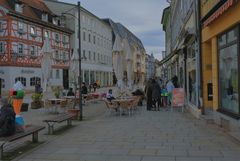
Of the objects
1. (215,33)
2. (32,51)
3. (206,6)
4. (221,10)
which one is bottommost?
(215,33)

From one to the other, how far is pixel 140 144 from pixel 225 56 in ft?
14.5

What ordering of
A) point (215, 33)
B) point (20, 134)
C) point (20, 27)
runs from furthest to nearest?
point (20, 27)
point (215, 33)
point (20, 134)

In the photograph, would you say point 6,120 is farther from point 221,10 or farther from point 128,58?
point 128,58

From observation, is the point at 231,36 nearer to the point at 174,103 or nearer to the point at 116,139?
the point at 116,139

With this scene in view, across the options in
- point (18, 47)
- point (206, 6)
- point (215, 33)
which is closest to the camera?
point (215, 33)

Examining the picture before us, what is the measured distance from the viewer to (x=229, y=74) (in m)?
11.4

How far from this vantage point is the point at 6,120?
8.34 metres

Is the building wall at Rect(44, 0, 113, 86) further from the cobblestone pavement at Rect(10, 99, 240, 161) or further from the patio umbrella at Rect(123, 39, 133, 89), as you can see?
the cobblestone pavement at Rect(10, 99, 240, 161)

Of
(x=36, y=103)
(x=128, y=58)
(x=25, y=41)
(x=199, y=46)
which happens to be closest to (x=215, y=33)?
(x=199, y=46)

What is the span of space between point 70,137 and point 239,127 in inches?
178

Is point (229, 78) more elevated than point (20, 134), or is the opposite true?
point (229, 78)

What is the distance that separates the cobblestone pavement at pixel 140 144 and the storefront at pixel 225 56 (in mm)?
607

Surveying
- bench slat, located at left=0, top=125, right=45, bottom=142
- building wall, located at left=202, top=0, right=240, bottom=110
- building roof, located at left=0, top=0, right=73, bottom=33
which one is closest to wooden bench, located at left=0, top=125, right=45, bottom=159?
bench slat, located at left=0, top=125, right=45, bottom=142

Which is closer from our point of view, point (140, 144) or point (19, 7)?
point (140, 144)
